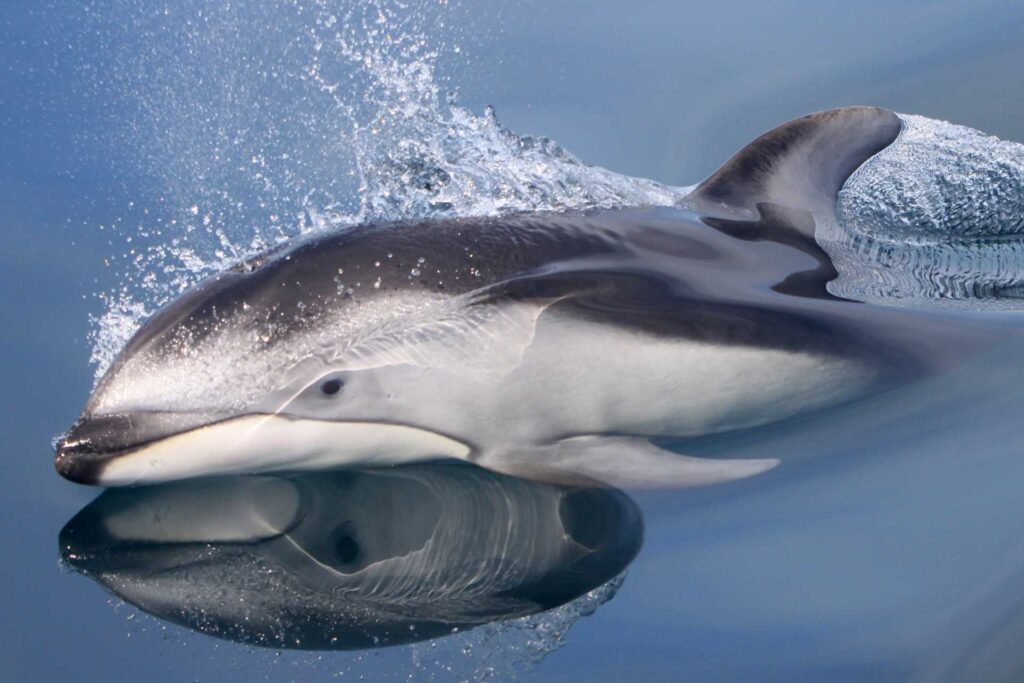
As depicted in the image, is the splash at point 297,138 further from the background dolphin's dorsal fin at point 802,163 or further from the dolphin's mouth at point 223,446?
the dolphin's mouth at point 223,446

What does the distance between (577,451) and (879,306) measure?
4.31 feet

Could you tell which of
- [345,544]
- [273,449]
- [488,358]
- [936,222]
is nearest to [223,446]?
[273,449]

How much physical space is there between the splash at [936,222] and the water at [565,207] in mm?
21

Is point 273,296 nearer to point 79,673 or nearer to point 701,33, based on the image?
point 79,673

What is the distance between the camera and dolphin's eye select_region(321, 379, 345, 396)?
11.1 ft

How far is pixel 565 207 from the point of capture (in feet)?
13.5

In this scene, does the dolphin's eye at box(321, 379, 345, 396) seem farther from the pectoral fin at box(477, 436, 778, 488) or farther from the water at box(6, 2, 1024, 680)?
the water at box(6, 2, 1024, 680)

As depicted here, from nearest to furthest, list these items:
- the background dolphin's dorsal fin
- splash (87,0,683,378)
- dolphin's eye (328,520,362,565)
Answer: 1. dolphin's eye (328,520,362,565)
2. the background dolphin's dorsal fin
3. splash (87,0,683,378)

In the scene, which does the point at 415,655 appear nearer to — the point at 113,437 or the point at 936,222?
the point at 113,437

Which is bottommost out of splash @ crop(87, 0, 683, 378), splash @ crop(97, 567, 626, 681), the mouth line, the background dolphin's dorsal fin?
splash @ crop(97, 567, 626, 681)

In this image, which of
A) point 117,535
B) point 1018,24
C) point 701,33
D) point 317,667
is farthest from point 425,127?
point 1018,24

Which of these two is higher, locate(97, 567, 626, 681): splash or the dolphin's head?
the dolphin's head

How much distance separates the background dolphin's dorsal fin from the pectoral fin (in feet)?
4.03

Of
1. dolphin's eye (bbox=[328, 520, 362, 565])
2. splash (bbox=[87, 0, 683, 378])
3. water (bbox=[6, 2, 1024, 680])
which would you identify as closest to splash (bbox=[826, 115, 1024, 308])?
water (bbox=[6, 2, 1024, 680])
